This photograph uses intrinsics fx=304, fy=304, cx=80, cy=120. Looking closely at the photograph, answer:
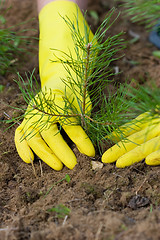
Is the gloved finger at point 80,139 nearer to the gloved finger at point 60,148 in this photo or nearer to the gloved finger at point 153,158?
the gloved finger at point 60,148

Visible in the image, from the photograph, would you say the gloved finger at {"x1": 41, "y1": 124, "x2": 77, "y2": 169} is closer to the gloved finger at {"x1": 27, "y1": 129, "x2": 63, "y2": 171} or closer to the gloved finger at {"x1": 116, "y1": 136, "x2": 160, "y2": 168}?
the gloved finger at {"x1": 27, "y1": 129, "x2": 63, "y2": 171}

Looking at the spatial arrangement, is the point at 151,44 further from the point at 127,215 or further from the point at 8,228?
the point at 8,228

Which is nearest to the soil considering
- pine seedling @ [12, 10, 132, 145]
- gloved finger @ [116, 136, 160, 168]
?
gloved finger @ [116, 136, 160, 168]

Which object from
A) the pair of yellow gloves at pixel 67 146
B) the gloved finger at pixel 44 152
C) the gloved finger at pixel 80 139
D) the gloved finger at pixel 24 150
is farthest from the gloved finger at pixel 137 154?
the gloved finger at pixel 24 150

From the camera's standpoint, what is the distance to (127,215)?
1.16 m

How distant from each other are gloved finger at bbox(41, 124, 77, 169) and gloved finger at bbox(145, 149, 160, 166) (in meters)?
0.34

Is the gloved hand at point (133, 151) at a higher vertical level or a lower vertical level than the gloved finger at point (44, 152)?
lower

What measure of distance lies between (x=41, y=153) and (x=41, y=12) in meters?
1.11

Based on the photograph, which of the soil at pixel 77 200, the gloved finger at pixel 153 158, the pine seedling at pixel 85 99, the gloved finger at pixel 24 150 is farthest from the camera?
the gloved finger at pixel 24 150

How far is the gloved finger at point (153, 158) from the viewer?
4.52ft

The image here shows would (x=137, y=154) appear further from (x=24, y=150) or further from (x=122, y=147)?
(x=24, y=150)

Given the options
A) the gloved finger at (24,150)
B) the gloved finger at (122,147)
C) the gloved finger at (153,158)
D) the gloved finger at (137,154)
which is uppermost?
the gloved finger at (24,150)

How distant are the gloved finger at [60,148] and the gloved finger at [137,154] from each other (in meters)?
0.22

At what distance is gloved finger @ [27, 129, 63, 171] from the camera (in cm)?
147
